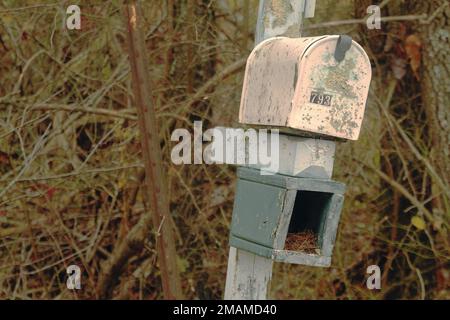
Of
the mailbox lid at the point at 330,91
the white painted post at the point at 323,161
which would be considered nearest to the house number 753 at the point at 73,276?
the white painted post at the point at 323,161

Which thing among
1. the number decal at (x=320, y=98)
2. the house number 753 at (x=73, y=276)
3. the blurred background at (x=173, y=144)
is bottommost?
the house number 753 at (x=73, y=276)

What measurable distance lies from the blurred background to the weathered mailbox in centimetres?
188

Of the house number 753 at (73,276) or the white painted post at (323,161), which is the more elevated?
the white painted post at (323,161)

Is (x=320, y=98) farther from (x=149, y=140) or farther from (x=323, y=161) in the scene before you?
(x=149, y=140)

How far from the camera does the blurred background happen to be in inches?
193

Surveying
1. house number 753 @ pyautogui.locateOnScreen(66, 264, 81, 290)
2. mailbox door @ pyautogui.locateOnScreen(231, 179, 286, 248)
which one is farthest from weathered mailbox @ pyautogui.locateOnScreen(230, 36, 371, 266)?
house number 753 @ pyautogui.locateOnScreen(66, 264, 81, 290)

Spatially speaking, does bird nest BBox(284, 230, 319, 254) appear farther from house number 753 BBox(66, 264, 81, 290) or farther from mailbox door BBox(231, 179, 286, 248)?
house number 753 BBox(66, 264, 81, 290)

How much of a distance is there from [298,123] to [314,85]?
0.13 m

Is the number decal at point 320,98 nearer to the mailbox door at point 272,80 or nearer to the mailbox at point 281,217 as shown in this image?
the mailbox door at point 272,80

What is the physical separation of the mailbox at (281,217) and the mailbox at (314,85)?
0.18 m

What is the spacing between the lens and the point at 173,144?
495 centimetres

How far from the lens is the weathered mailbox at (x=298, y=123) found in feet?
9.12

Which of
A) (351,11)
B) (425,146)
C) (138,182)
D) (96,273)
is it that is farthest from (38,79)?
(425,146)
